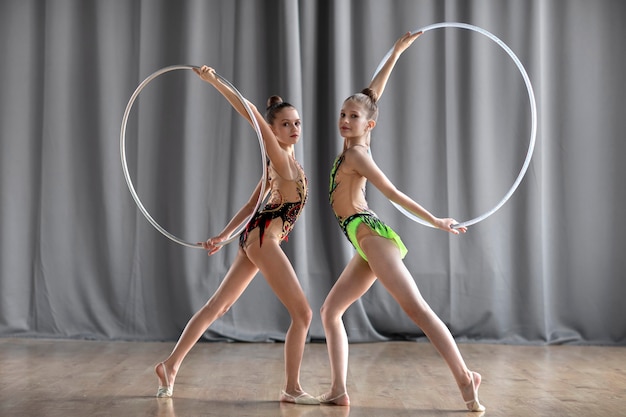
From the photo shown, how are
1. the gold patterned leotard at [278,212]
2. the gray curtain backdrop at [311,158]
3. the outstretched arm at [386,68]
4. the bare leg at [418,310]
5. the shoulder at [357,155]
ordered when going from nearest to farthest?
the bare leg at [418,310]
the shoulder at [357,155]
the gold patterned leotard at [278,212]
the outstretched arm at [386,68]
the gray curtain backdrop at [311,158]

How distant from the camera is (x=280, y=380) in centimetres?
434

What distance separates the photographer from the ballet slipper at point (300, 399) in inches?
144

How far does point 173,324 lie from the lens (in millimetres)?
6070

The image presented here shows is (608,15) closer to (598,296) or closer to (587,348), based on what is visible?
(598,296)

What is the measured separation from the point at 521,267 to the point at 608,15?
202 centimetres

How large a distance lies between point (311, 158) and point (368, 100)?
98.3 inches

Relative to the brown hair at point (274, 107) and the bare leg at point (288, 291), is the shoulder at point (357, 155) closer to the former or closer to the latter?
the brown hair at point (274, 107)

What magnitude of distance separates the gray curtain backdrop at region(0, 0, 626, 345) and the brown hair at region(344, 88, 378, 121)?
7.44ft

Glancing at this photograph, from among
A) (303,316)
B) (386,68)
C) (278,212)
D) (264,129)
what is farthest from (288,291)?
(386,68)

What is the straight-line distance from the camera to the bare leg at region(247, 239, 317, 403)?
362cm

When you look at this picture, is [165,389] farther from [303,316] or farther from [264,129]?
[264,129]

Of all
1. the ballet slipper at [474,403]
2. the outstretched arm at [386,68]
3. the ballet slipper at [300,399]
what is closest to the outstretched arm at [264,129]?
the outstretched arm at [386,68]

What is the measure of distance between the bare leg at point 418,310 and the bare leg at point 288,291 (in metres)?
0.37

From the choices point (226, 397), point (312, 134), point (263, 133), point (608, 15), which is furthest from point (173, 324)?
point (608, 15)
